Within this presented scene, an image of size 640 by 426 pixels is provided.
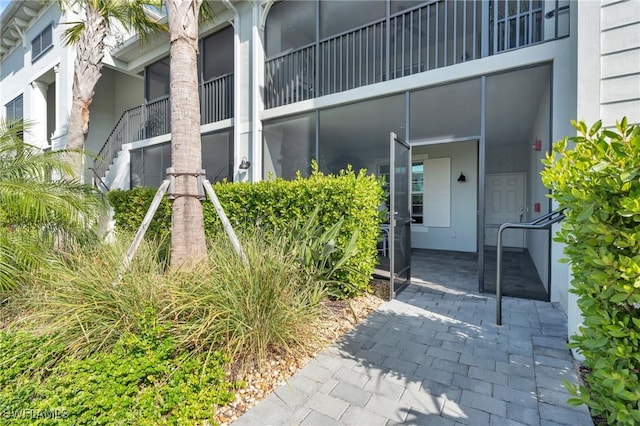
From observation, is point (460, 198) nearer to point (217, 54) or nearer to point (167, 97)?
point (217, 54)

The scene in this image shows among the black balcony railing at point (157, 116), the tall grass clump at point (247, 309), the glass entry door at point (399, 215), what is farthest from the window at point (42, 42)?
the tall grass clump at point (247, 309)

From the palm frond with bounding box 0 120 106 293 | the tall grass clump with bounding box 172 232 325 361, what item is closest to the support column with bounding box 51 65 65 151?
the palm frond with bounding box 0 120 106 293

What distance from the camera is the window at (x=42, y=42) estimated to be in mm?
11172

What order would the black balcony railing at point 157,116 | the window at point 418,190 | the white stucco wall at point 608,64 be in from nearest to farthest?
1. the white stucco wall at point 608,64
2. the black balcony railing at point 157,116
3. the window at point 418,190

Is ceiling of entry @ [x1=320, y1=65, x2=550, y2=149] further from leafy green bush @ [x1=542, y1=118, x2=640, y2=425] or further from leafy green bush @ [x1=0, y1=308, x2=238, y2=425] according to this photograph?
leafy green bush @ [x1=0, y1=308, x2=238, y2=425]

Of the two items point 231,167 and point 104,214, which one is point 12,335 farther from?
point 231,167

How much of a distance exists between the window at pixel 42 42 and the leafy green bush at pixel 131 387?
44.9ft

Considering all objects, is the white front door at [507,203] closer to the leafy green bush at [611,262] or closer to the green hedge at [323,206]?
the green hedge at [323,206]

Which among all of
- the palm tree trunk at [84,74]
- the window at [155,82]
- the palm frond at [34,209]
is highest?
the window at [155,82]

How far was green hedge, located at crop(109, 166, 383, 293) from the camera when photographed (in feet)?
13.2

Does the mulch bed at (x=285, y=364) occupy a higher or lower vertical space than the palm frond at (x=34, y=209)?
lower

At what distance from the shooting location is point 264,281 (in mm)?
2607

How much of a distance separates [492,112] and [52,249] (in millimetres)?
6388

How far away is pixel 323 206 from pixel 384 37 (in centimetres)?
383
